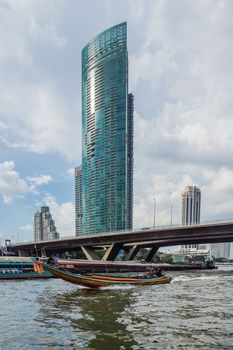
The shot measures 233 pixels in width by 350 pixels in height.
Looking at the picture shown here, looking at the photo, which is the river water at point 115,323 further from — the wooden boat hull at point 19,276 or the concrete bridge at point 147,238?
the concrete bridge at point 147,238

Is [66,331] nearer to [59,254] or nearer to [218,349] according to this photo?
[218,349]

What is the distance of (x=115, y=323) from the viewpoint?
19625 mm

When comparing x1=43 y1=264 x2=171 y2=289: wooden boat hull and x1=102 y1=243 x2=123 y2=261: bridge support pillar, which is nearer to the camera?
x1=43 y1=264 x2=171 y2=289: wooden boat hull

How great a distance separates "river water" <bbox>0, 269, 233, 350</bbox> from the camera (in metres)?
15.5

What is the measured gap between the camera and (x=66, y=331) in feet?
58.4

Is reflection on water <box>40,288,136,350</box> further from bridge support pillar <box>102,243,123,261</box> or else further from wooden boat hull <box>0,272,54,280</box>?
bridge support pillar <box>102,243,123,261</box>

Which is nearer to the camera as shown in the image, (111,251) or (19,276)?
(19,276)

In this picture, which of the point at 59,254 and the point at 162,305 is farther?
A: the point at 59,254

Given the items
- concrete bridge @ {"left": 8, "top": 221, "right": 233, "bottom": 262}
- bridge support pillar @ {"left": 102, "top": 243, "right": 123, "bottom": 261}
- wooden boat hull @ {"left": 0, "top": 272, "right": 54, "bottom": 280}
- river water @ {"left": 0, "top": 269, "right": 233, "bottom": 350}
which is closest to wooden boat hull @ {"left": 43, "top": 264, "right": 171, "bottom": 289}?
river water @ {"left": 0, "top": 269, "right": 233, "bottom": 350}

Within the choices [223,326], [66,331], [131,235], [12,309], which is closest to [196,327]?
[223,326]

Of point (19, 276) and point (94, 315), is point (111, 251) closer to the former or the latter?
point (19, 276)

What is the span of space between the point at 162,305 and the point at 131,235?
7166 cm

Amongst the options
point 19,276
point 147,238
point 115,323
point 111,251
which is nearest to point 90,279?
point 115,323

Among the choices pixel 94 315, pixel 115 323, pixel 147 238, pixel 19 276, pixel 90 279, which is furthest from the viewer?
pixel 147 238
